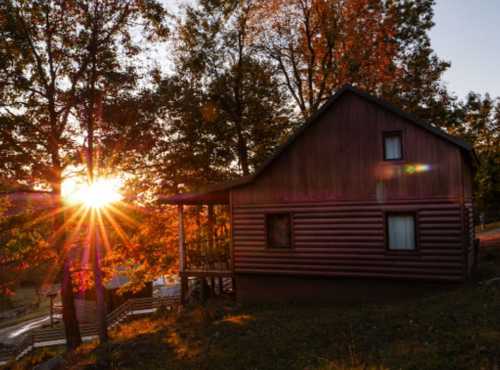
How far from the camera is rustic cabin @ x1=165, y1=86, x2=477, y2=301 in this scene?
14.3 metres

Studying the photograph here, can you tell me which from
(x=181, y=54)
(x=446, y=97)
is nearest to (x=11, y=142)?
(x=181, y=54)

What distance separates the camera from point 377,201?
603 inches

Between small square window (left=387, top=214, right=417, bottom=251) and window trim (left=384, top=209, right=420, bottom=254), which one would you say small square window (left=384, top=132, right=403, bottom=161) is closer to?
window trim (left=384, top=209, right=420, bottom=254)

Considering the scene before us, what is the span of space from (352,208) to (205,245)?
10.0 meters

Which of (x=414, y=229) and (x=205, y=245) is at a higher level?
(x=414, y=229)

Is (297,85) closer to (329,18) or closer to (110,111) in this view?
(329,18)

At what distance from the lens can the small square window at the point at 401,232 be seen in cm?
1476

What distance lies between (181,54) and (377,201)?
56.9 feet

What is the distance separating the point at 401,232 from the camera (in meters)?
14.9

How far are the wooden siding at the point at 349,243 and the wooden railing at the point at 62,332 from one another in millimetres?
8702

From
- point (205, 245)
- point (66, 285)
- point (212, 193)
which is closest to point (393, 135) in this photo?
point (212, 193)

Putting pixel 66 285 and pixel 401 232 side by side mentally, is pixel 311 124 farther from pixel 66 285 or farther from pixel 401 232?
pixel 66 285

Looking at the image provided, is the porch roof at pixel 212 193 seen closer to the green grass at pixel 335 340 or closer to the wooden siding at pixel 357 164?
the wooden siding at pixel 357 164

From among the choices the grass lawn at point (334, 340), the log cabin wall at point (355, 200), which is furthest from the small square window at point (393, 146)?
the grass lawn at point (334, 340)
